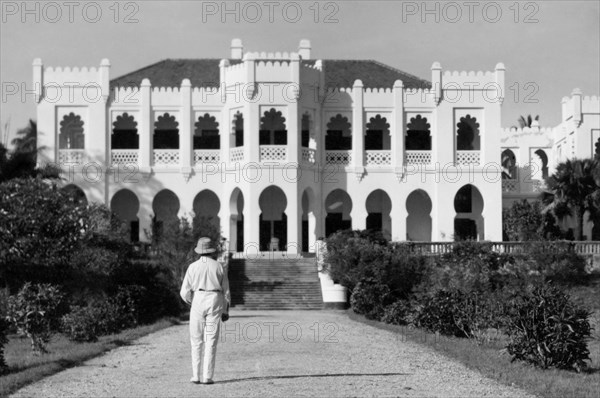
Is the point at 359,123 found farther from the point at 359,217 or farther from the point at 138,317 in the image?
the point at 138,317

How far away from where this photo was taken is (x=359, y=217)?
156 ft

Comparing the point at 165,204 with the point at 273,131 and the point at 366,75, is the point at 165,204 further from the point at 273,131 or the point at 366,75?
the point at 366,75

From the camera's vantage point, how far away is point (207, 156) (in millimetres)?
47562

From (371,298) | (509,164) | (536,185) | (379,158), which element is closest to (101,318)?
(371,298)

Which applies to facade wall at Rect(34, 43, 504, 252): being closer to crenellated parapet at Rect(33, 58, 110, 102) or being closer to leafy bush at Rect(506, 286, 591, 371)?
crenellated parapet at Rect(33, 58, 110, 102)

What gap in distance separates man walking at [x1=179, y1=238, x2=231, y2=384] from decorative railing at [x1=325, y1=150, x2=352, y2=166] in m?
33.4

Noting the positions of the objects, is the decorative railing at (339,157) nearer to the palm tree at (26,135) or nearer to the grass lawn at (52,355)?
the palm tree at (26,135)

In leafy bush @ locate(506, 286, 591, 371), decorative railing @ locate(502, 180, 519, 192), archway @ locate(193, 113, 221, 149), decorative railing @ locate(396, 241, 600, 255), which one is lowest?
leafy bush @ locate(506, 286, 591, 371)

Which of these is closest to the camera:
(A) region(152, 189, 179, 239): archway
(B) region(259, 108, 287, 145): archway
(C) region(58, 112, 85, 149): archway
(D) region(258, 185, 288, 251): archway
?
(D) region(258, 185, 288, 251): archway

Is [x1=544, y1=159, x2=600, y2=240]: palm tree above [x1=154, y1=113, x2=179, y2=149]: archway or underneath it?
underneath

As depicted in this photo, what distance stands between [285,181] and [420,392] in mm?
31730

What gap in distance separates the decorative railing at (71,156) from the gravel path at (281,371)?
25227 mm

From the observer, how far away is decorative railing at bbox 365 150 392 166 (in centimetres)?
4816

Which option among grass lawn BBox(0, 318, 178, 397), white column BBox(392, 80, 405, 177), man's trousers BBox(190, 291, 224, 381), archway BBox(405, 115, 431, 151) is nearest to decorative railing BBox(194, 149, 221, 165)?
white column BBox(392, 80, 405, 177)
